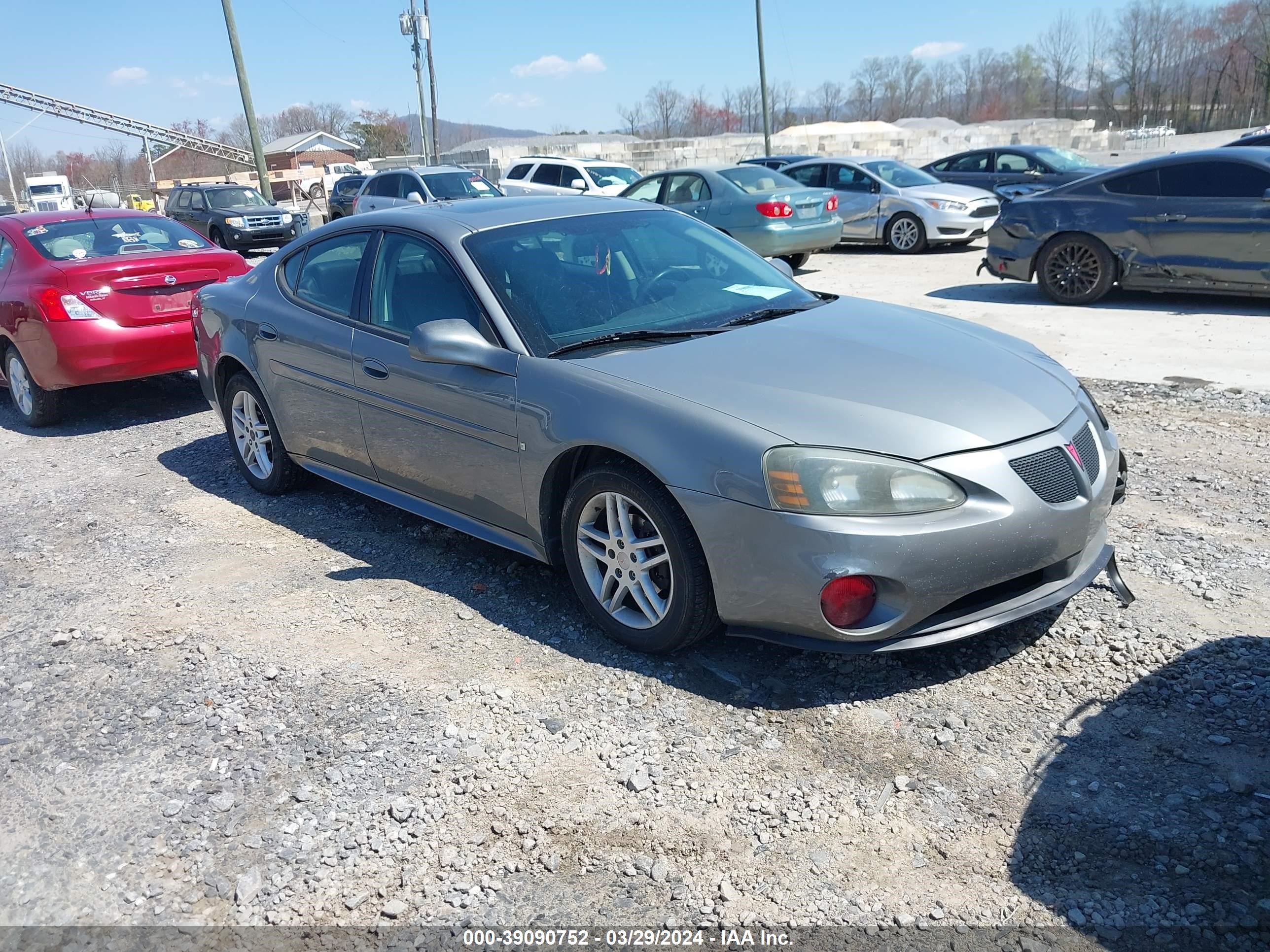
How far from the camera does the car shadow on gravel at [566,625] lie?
357 cm

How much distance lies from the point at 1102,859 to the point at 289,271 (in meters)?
4.66

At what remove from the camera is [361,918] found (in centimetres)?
264

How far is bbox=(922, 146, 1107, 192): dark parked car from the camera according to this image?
705 inches

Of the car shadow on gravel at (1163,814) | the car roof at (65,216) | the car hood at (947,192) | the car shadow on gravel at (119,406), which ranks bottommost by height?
the car shadow on gravel at (1163,814)

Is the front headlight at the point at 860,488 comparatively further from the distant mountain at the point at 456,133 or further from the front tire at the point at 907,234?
the distant mountain at the point at 456,133

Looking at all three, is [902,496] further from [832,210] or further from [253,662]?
[832,210]

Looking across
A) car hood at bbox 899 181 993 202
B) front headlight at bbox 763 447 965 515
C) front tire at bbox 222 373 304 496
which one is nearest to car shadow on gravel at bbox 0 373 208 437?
front tire at bbox 222 373 304 496

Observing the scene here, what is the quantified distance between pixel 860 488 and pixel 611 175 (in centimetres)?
1791

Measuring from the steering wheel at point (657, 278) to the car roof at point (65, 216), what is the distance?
594 centimetres

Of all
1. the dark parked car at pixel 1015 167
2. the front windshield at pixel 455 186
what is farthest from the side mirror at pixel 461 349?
the dark parked car at pixel 1015 167

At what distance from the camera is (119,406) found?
866cm

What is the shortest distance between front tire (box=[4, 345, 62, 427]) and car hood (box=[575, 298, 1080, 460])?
593 centimetres

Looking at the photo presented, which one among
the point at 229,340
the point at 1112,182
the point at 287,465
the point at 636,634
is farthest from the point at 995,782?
the point at 1112,182

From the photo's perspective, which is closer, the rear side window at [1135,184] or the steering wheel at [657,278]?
the steering wheel at [657,278]
